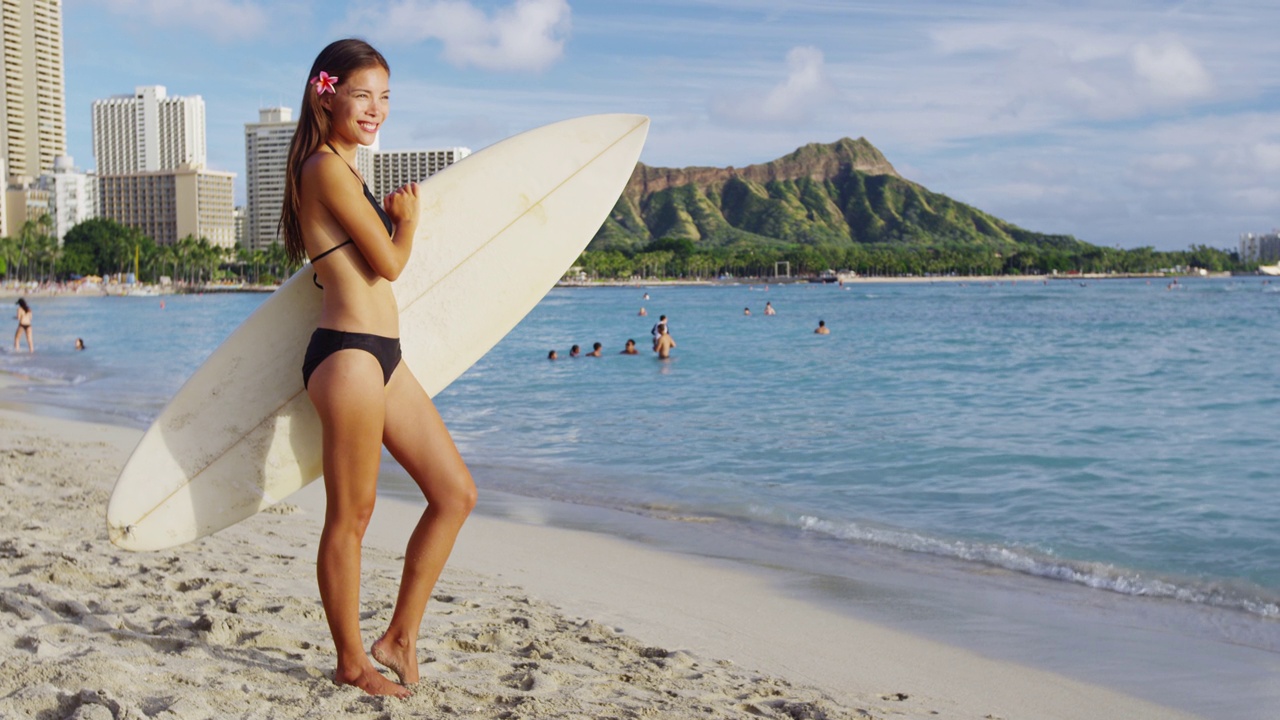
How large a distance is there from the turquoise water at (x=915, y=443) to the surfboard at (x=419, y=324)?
3330 millimetres

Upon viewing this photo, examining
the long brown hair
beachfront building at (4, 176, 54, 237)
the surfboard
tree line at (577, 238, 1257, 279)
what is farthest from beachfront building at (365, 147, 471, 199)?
beachfront building at (4, 176, 54, 237)

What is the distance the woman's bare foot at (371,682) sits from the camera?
2.56 meters

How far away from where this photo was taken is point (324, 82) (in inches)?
96.8

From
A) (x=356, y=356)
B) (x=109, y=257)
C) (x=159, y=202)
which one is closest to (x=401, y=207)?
(x=356, y=356)

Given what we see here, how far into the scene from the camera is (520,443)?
10.1m

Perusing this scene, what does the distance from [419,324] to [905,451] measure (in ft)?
22.7

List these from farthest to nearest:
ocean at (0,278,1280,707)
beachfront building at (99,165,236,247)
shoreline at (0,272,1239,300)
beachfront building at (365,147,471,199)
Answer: beachfront building at (99,165,236,247) → shoreline at (0,272,1239,300) → beachfront building at (365,147,471,199) → ocean at (0,278,1280,707)

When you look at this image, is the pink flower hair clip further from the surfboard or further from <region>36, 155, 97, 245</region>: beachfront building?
<region>36, 155, 97, 245</region>: beachfront building

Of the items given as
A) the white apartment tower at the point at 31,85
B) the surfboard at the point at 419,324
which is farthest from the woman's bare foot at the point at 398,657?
the white apartment tower at the point at 31,85

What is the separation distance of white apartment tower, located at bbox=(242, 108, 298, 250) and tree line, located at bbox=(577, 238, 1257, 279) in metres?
53.5

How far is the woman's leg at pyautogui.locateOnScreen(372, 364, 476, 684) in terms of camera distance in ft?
8.16

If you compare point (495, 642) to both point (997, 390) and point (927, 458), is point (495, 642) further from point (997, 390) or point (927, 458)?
point (997, 390)

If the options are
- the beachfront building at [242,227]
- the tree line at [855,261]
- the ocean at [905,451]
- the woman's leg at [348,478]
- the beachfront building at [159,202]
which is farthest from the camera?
the beachfront building at [242,227]

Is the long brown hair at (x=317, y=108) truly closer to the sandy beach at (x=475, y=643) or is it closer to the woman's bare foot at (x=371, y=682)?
the woman's bare foot at (x=371, y=682)
